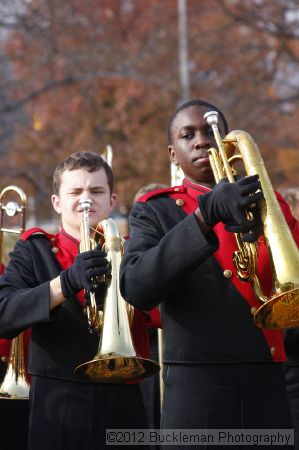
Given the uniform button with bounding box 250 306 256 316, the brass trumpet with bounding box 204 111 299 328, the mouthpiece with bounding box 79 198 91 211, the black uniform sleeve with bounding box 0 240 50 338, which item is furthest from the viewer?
the mouthpiece with bounding box 79 198 91 211

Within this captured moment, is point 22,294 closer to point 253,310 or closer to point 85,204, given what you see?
point 85,204

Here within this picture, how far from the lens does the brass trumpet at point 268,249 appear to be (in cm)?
325

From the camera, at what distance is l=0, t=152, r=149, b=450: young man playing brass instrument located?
422 centimetres

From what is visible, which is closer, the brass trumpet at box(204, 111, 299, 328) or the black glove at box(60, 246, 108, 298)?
the brass trumpet at box(204, 111, 299, 328)

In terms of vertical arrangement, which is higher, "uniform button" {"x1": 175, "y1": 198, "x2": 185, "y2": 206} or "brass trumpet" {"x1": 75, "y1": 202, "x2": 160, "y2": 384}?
"uniform button" {"x1": 175, "y1": 198, "x2": 185, "y2": 206}

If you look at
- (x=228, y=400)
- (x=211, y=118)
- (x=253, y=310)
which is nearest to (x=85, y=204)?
(x=211, y=118)

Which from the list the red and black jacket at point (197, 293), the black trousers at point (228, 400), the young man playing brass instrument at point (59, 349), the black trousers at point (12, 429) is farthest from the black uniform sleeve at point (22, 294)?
the black trousers at point (12, 429)

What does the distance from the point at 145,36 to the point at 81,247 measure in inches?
922

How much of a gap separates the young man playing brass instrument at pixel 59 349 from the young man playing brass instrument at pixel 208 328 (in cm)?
52

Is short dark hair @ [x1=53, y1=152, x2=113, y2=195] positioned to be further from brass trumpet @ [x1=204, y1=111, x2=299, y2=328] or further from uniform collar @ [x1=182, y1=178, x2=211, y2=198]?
brass trumpet @ [x1=204, y1=111, x2=299, y2=328]

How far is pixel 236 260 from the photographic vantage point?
3537 mm

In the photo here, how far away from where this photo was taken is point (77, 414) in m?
4.26

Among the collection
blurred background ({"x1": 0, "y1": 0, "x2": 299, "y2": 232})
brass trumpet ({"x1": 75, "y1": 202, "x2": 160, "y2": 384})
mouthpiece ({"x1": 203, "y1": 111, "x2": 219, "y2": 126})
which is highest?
blurred background ({"x1": 0, "y1": 0, "x2": 299, "y2": 232})

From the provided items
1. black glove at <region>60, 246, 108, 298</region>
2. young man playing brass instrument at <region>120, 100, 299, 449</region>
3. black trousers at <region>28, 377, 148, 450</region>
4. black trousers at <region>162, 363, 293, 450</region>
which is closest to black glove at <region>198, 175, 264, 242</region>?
young man playing brass instrument at <region>120, 100, 299, 449</region>
